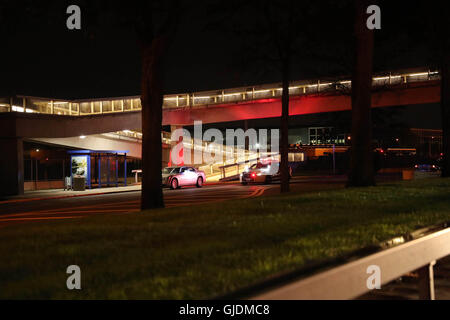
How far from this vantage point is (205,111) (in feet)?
155

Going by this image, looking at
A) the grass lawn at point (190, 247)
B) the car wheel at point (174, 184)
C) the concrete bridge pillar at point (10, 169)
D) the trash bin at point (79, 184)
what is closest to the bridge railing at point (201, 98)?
the concrete bridge pillar at point (10, 169)

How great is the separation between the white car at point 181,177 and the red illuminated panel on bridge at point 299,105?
11107 mm

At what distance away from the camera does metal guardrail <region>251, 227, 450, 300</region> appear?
14.8 feet

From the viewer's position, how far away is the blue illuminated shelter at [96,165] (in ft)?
114

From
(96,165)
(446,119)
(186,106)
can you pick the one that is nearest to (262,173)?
(96,165)

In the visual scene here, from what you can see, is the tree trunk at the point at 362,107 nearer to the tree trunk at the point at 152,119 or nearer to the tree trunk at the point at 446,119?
the tree trunk at the point at 152,119

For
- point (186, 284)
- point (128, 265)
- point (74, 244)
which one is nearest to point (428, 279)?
point (186, 284)

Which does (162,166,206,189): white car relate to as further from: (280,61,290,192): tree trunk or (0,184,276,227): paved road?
(280,61,290,192): tree trunk

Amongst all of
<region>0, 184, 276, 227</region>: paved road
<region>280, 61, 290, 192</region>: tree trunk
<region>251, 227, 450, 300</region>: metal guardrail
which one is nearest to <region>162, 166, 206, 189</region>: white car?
<region>0, 184, 276, 227</region>: paved road

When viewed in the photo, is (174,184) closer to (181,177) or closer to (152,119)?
(181,177)

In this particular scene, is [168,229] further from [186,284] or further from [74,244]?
[186,284]

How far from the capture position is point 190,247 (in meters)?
6.68

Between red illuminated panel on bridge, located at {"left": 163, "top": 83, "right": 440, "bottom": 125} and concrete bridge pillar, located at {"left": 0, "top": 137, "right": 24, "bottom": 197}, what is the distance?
15.4 metres

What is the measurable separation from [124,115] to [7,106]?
31.7ft
